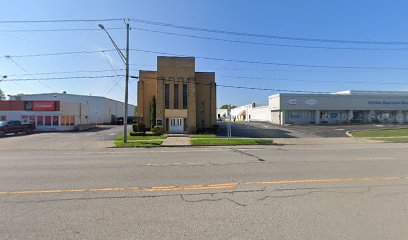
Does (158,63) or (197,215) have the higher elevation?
(158,63)

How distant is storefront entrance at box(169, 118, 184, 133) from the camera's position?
31.2 m

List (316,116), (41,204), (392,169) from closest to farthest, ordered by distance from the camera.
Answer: (41,204)
(392,169)
(316,116)

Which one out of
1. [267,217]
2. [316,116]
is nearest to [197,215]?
[267,217]

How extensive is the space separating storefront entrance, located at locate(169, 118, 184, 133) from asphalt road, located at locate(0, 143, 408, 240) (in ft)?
74.2

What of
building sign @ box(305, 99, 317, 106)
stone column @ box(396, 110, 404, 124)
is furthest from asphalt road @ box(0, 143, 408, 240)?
stone column @ box(396, 110, 404, 124)

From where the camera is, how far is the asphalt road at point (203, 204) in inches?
153

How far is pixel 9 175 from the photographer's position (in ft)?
25.5

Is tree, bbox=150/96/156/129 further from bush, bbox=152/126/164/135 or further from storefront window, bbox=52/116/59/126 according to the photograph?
storefront window, bbox=52/116/59/126

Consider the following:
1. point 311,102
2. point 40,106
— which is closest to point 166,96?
point 40,106

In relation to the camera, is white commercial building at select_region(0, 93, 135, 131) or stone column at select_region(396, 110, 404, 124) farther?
stone column at select_region(396, 110, 404, 124)

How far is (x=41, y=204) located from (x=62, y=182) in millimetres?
1878

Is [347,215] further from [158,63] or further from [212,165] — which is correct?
[158,63]

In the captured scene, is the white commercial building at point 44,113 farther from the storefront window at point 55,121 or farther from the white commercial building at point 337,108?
the white commercial building at point 337,108

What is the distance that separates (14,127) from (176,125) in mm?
17861
